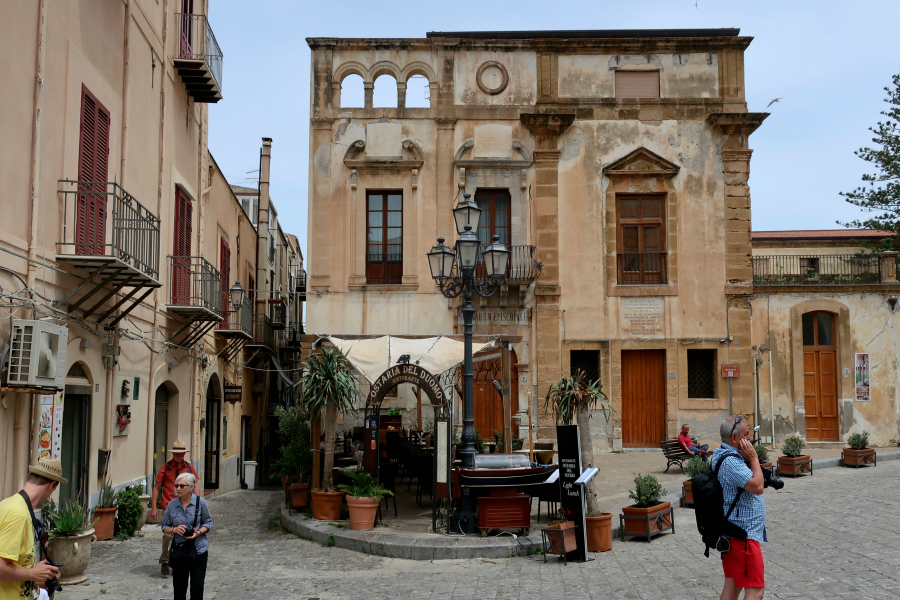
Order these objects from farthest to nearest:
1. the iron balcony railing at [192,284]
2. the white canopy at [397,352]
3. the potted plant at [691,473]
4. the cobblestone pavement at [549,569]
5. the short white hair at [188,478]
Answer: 1. the iron balcony railing at [192,284]
2. the white canopy at [397,352]
3. the potted plant at [691,473]
4. the cobblestone pavement at [549,569]
5. the short white hair at [188,478]

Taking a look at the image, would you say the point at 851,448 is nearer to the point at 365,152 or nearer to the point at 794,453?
the point at 794,453

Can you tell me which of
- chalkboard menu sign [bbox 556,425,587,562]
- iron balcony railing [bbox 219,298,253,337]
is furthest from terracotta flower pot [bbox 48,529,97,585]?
iron balcony railing [bbox 219,298,253,337]

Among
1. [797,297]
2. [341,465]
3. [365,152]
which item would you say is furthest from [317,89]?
[797,297]

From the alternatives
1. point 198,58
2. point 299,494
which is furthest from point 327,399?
point 198,58

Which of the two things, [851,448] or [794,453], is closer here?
[794,453]

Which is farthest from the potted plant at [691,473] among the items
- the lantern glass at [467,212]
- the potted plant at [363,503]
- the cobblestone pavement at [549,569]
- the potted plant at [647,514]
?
the lantern glass at [467,212]

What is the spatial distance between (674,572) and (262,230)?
66.2 feet

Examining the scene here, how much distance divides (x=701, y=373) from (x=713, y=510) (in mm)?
16176

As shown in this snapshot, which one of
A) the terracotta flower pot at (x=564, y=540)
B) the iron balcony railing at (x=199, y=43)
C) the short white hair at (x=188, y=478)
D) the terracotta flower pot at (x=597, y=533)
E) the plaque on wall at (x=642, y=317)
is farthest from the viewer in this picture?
the plaque on wall at (x=642, y=317)

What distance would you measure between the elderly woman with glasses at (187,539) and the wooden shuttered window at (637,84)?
1762 centimetres

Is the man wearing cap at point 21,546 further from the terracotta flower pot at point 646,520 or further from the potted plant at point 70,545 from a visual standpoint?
the terracotta flower pot at point 646,520

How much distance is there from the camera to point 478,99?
71.4 feet

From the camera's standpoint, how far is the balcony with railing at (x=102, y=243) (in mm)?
10031

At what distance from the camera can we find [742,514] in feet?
19.7
